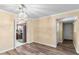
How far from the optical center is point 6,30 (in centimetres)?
144

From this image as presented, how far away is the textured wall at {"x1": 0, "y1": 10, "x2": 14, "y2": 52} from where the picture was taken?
137 centimetres

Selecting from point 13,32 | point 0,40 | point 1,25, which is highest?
point 1,25

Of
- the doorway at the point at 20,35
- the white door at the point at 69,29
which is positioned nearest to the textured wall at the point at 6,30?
the doorway at the point at 20,35

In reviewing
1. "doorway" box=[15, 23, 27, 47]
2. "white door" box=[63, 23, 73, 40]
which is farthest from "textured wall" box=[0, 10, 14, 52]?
"white door" box=[63, 23, 73, 40]

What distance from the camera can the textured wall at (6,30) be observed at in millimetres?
1369

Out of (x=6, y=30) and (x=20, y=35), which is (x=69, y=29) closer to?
(x=20, y=35)

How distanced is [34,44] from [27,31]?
0.30 metres

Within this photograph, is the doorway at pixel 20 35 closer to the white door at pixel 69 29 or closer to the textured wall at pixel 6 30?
the textured wall at pixel 6 30

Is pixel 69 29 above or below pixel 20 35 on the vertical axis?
above

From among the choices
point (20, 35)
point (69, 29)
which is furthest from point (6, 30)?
point (69, 29)

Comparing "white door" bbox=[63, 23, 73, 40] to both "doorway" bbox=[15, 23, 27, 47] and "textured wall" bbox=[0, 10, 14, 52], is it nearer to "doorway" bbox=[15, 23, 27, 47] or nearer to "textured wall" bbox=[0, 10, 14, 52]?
"doorway" bbox=[15, 23, 27, 47]

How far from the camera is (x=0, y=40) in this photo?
1.41 m
